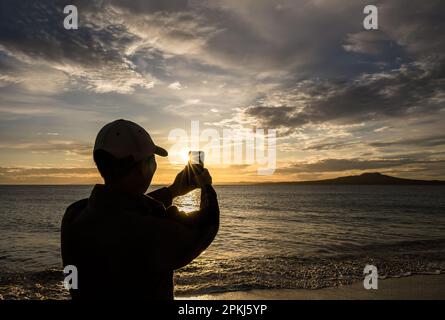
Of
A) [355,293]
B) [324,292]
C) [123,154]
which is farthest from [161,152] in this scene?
[355,293]

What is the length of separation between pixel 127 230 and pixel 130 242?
0.07 m

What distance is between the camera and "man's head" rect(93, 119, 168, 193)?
2039mm

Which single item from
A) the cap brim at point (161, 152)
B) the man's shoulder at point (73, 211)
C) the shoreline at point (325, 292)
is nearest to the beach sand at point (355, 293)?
the shoreline at point (325, 292)

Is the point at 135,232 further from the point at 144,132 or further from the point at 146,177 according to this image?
the point at 144,132

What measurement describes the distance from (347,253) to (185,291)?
33.8 ft

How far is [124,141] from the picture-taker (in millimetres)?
2043

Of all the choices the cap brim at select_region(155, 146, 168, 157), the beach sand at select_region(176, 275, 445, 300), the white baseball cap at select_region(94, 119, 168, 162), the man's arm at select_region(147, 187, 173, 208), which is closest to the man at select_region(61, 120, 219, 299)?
the white baseball cap at select_region(94, 119, 168, 162)

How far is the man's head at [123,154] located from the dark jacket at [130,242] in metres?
0.11

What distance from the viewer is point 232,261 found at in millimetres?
15352

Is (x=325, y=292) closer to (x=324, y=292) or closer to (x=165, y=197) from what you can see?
(x=324, y=292)

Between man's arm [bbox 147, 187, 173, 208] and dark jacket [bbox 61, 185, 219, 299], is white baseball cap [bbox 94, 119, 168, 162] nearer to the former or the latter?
dark jacket [bbox 61, 185, 219, 299]

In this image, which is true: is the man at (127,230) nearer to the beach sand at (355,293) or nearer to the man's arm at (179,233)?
the man's arm at (179,233)
